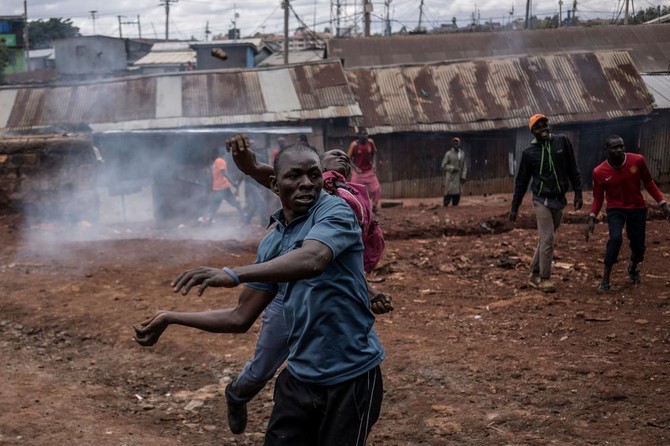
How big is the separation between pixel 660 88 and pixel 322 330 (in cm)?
2297

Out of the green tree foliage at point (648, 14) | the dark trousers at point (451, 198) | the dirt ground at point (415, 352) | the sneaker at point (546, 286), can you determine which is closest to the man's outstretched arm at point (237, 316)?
the dirt ground at point (415, 352)

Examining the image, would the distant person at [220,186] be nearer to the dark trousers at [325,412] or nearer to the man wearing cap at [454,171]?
the man wearing cap at [454,171]

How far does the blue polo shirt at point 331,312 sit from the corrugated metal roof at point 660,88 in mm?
20477

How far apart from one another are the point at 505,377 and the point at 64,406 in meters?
3.07

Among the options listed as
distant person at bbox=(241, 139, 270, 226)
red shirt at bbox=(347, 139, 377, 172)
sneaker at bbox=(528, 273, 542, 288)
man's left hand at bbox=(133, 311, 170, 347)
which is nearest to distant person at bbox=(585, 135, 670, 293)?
sneaker at bbox=(528, 273, 542, 288)

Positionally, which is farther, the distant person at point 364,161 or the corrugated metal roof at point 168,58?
the corrugated metal roof at point 168,58

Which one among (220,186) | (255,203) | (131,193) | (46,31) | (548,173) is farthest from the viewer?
(46,31)

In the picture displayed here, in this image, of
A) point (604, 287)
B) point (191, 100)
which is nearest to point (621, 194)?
point (604, 287)

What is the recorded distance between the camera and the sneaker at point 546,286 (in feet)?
26.2

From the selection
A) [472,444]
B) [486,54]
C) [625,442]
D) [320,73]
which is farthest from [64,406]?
[486,54]

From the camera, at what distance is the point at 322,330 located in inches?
111

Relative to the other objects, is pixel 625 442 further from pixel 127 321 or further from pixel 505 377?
pixel 127 321

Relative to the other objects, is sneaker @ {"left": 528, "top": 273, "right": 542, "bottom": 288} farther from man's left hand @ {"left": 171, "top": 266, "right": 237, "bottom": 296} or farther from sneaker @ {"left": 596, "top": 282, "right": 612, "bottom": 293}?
man's left hand @ {"left": 171, "top": 266, "right": 237, "bottom": 296}

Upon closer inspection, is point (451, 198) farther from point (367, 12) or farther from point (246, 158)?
point (367, 12)
